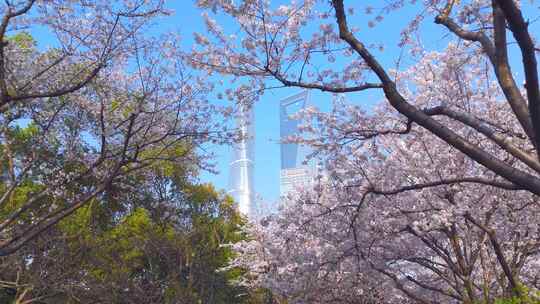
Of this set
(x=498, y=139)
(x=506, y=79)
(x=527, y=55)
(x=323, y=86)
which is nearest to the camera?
(x=527, y=55)

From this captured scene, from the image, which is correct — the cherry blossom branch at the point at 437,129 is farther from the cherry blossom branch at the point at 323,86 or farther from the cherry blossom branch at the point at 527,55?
the cherry blossom branch at the point at 527,55

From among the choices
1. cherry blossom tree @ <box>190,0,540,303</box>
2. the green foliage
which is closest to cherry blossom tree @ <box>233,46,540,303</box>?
cherry blossom tree @ <box>190,0,540,303</box>

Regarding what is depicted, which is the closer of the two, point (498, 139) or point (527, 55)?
point (527, 55)

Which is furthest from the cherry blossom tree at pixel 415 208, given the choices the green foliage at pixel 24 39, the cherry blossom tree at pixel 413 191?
the green foliage at pixel 24 39

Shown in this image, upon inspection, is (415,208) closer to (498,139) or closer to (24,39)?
(498,139)

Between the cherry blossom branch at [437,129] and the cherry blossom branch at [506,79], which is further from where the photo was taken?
the cherry blossom branch at [506,79]

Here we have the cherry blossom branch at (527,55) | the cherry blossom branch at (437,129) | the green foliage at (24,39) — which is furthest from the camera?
the green foliage at (24,39)

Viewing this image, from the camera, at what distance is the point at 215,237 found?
866 inches

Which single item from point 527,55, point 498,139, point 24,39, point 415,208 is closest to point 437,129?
point 498,139

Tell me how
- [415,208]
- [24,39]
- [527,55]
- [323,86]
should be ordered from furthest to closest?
1. [24,39]
2. [415,208]
3. [323,86]
4. [527,55]

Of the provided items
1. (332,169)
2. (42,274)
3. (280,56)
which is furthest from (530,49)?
(42,274)

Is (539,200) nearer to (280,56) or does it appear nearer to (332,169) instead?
(332,169)

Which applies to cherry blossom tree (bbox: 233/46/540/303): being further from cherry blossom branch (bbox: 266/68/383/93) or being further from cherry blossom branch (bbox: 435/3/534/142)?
cherry blossom branch (bbox: 435/3/534/142)

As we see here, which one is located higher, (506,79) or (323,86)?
(323,86)
